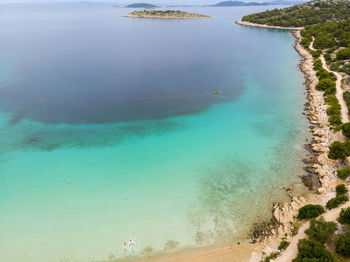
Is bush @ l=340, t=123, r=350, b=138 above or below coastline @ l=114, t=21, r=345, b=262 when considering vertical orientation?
above

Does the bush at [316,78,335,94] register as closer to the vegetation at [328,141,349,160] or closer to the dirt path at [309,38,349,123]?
the dirt path at [309,38,349,123]

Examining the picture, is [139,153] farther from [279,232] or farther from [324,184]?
[324,184]

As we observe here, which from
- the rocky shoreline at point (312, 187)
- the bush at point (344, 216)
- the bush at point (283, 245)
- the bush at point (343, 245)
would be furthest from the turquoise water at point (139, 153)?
the bush at point (343, 245)

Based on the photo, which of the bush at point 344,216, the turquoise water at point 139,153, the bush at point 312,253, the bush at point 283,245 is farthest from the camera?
the turquoise water at point 139,153

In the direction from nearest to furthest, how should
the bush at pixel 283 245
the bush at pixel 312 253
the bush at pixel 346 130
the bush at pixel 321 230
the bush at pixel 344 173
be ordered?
the bush at pixel 312 253 < the bush at pixel 321 230 < the bush at pixel 283 245 < the bush at pixel 344 173 < the bush at pixel 346 130

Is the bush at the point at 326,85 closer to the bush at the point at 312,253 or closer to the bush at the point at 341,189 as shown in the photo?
the bush at the point at 341,189

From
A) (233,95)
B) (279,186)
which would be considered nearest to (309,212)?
(279,186)

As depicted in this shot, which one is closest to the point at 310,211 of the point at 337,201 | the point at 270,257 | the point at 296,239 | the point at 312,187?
the point at 337,201

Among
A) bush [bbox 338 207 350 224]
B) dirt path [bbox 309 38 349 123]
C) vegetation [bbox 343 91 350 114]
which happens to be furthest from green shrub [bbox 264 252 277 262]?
vegetation [bbox 343 91 350 114]
